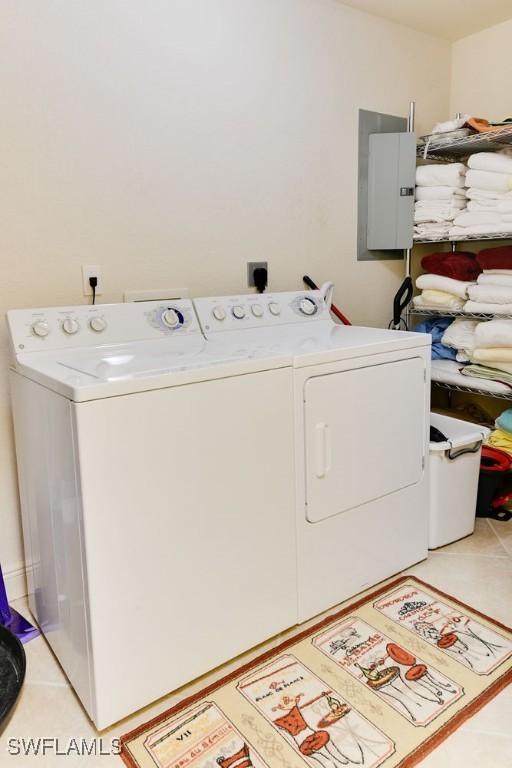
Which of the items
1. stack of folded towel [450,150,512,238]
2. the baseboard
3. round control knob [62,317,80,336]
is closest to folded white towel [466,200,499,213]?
stack of folded towel [450,150,512,238]

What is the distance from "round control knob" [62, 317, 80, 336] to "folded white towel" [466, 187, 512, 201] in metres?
1.91

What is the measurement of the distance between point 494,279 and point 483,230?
9.1 inches

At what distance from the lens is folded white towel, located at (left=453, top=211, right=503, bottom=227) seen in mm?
2523

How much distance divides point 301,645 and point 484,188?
2092 mm

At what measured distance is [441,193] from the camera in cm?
268

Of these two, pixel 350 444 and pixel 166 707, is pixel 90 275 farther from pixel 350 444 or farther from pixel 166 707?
pixel 166 707

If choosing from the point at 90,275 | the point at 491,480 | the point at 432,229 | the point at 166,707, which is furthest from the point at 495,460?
the point at 90,275

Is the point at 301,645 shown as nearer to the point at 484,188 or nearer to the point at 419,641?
the point at 419,641

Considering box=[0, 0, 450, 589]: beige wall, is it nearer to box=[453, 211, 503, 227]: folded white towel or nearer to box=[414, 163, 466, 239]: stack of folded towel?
box=[414, 163, 466, 239]: stack of folded towel

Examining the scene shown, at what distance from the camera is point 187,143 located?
215cm

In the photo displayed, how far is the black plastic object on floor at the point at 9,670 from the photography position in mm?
1447

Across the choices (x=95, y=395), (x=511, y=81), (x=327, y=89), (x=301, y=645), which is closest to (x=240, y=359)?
(x=95, y=395)

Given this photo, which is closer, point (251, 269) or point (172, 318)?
point (172, 318)

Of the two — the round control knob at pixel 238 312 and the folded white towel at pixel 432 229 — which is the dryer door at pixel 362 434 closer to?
the round control knob at pixel 238 312
